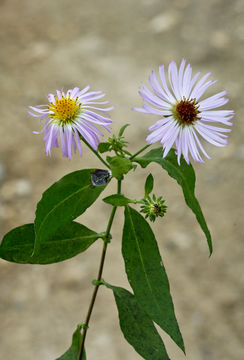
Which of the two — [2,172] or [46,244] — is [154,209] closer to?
[46,244]

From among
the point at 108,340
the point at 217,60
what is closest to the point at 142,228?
the point at 108,340

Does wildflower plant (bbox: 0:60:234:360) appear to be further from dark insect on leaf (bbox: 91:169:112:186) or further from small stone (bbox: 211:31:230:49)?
small stone (bbox: 211:31:230:49)

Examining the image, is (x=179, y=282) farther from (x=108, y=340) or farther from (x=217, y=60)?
(x=217, y=60)

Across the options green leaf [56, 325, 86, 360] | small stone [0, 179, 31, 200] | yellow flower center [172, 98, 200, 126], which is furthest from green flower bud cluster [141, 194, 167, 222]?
small stone [0, 179, 31, 200]

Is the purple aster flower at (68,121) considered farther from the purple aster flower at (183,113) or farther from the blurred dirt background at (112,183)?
the blurred dirt background at (112,183)

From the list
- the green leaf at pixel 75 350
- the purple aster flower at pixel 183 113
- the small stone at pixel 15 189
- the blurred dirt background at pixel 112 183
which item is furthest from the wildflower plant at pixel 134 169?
the small stone at pixel 15 189

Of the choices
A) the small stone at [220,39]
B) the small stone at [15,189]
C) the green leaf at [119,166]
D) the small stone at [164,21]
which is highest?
the small stone at [164,21]

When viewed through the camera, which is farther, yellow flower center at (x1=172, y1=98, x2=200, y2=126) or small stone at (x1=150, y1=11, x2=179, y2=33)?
small stone at (x1=150, y1=11, x2=179, y2=33)
